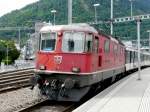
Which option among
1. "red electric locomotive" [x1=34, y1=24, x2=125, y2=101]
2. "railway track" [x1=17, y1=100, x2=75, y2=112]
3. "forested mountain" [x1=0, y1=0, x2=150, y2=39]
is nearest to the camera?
"railway track" [x1=17, y1=100, x2=75, y2=112]

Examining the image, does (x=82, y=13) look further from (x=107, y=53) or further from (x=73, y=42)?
(x=73, y=42)

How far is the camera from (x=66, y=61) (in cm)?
1686

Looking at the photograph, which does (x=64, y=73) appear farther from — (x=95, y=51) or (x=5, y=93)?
(x=5, y=93)

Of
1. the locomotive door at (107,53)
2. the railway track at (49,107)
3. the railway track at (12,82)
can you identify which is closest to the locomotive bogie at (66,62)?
the railway track at (49,107)

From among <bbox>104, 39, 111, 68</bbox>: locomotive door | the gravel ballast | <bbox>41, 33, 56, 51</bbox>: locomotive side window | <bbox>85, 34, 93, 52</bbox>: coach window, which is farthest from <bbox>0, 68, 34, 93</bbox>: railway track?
<bbox>85, 34, 93, 52</bbox>: coach window

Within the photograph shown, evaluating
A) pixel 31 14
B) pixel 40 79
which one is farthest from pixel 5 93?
pixel 31 14

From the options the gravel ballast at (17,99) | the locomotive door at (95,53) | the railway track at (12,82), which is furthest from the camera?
the railway track at (12,82)

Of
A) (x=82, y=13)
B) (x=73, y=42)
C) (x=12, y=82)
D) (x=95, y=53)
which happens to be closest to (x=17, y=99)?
(x=73, y=42)

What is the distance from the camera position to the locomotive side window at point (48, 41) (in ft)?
57.3

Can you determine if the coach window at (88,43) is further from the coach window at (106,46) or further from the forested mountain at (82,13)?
the forested mountain at (82,13)

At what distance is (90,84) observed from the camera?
671 inches

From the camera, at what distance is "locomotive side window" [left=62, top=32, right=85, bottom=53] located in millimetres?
17047

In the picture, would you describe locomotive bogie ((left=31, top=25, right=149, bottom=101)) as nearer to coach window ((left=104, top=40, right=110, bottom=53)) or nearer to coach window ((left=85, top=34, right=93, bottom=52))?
coach window ((left=85, top=34, right=93, bottom=52))

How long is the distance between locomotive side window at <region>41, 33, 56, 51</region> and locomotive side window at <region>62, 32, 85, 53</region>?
17.8 inches
